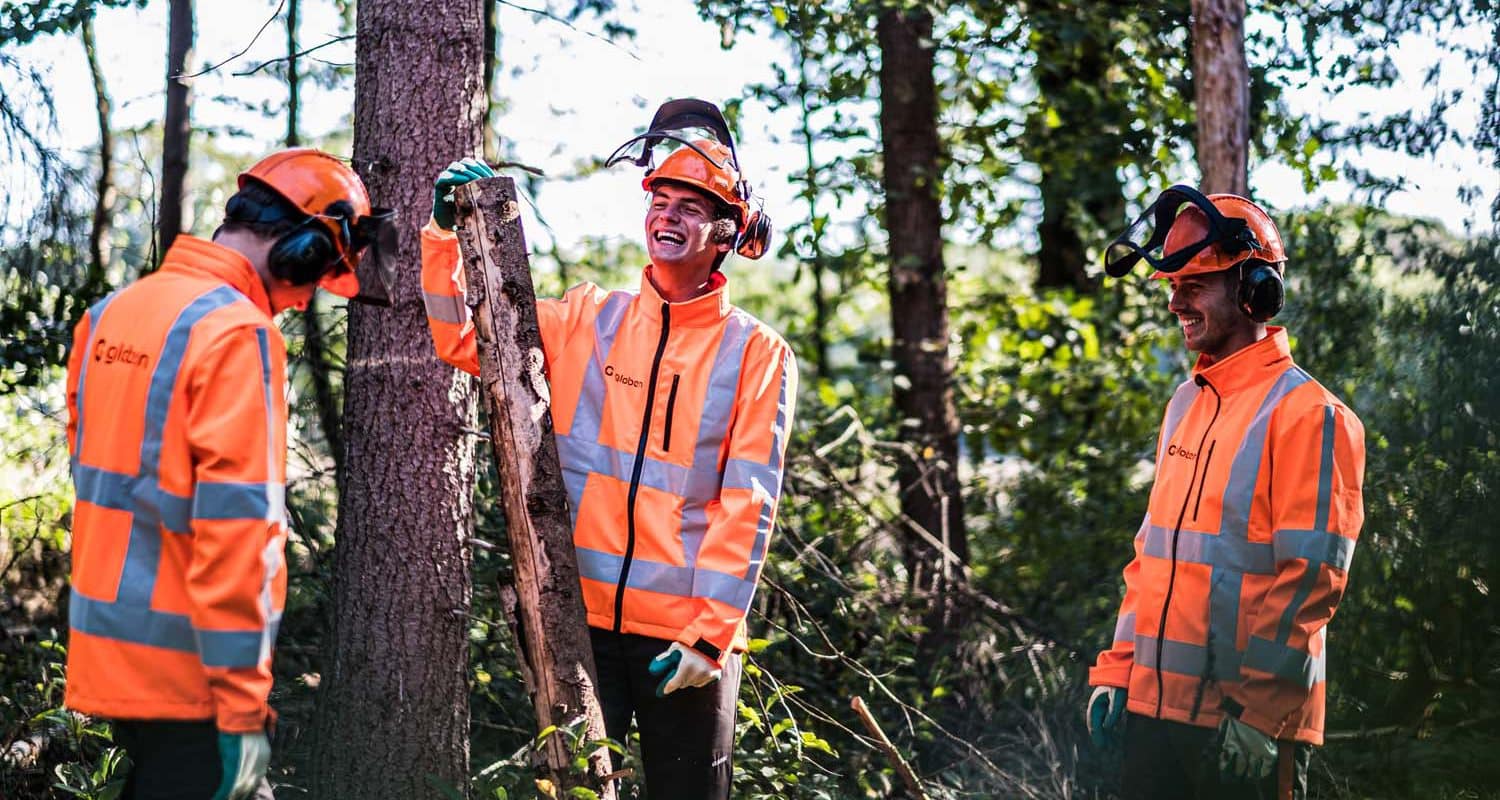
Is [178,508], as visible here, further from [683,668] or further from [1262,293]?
[1262,293]

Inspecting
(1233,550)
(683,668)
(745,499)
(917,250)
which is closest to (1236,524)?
(1233,550)

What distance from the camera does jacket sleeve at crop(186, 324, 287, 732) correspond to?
2.43 meters

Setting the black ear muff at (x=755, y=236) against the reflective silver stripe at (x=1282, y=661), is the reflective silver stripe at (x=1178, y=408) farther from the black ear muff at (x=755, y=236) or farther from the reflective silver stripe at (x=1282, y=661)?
the black ear muff at (x=755, y=236)

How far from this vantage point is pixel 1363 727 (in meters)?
5.34

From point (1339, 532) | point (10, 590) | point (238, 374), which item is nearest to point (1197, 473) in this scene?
point (1339, 532)

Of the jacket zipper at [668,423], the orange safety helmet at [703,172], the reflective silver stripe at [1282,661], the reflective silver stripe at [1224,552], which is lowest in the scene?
the reflective silver stripe at [1282,661]

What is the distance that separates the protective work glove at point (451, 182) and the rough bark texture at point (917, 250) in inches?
Result: 180

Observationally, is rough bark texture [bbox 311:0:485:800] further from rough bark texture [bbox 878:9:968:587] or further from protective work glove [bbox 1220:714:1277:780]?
rough bark texture [bbox 878:9:968:587]

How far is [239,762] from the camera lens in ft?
8.14

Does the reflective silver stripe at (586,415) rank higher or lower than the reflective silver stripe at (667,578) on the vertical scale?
higher

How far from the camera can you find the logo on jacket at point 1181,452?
350 cm

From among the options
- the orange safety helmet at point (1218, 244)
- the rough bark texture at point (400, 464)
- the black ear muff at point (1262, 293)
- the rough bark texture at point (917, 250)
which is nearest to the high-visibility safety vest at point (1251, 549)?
the black ear muff at point (1262, 293)

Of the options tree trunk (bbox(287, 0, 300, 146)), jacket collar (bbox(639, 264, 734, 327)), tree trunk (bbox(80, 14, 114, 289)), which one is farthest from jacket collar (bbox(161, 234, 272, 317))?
tree trunk (bbox(287, 0, 300, 146))

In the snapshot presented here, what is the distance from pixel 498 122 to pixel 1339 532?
19.9 ft
